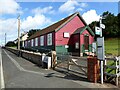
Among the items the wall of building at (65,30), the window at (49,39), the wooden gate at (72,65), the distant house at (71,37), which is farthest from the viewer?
the window at (49,39)

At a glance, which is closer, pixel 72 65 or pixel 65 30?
pixel 72 65

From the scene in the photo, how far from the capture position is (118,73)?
1002 centimetres

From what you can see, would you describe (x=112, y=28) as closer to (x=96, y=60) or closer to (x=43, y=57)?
(x=43, y=57)

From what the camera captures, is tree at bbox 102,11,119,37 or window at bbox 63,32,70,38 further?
tree at bbox 102,11,119,37

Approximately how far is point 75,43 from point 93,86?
72.2 ft

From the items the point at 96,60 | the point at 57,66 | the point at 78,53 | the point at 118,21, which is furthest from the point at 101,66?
the point at 118,21

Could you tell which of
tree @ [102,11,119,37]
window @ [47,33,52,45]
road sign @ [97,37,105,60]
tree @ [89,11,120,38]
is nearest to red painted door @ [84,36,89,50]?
window @ [47,33,52,45]

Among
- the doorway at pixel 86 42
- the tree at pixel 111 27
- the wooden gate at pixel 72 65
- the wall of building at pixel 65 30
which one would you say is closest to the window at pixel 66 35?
the wall of building at pixel 65 30

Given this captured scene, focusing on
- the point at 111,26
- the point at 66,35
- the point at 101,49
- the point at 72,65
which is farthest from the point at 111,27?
the point at 101,49

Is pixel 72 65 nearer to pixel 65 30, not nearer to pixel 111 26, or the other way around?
pixel 65 30

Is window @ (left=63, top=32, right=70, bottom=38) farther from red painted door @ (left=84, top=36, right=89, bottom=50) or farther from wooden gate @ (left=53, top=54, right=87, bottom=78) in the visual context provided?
wooden gate @ (left=53, top=54, right=87, bottom=78)

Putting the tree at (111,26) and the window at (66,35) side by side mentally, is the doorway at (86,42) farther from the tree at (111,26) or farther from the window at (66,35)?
the tree at (111,26)

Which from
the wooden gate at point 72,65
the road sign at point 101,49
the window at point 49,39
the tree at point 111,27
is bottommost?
the wooden gate at point 72,65

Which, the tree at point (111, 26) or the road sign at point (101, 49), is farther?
the tree at point (111, 26)
